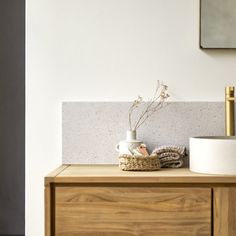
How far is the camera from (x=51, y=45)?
58.6 inches

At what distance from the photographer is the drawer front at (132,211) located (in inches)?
44.6

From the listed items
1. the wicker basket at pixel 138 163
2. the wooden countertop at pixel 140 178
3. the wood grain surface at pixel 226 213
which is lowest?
the wood grain surface at pixel 226 213

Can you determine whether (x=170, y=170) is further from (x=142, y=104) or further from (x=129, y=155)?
(x=142, y=104)

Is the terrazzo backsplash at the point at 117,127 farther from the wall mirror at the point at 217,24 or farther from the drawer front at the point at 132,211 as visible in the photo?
the drawer front at the point at 132,211

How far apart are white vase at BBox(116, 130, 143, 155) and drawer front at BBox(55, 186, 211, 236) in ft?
0.78

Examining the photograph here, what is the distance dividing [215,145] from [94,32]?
0.60m

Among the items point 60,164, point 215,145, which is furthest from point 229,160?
Result: point 60,164

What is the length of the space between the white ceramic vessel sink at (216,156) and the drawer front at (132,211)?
0.07 meters

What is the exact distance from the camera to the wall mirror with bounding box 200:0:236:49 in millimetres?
1474
